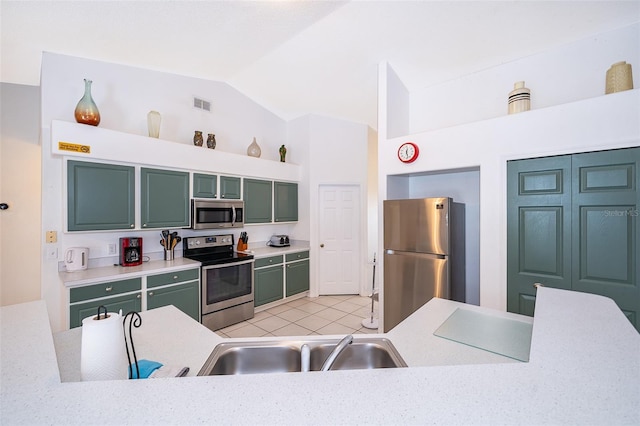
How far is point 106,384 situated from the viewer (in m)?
0.64

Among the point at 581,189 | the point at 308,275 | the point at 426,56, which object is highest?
the point at 426,56

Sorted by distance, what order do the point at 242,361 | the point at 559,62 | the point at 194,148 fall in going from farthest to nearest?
1. the point at 194,148
2. the point at 559,62
3. the point at 242,361

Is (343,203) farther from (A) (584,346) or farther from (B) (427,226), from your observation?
(A) (584,346)

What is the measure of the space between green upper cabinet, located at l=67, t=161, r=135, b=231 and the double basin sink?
2.38 m

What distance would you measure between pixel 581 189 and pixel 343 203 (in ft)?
10.4

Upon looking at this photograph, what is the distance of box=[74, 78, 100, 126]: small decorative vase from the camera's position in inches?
104

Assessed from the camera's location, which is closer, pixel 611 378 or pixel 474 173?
pixel 611 378

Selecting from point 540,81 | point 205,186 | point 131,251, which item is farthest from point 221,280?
point 540,81

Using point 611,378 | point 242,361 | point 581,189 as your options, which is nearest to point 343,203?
point 581,189

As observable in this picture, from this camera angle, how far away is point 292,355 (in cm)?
123

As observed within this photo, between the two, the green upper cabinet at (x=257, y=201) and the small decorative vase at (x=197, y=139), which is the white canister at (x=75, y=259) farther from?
the green upper cabinet at (x=257, y=201)

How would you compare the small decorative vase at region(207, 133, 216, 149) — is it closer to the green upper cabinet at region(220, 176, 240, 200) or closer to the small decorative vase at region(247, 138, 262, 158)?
the green upper cabinet at region(220, 176, 240, 200)

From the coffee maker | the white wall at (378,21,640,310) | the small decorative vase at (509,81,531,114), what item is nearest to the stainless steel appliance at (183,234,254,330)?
the coffee maker

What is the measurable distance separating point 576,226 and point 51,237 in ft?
15.4
